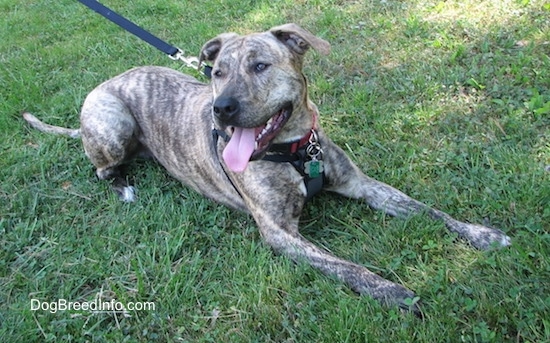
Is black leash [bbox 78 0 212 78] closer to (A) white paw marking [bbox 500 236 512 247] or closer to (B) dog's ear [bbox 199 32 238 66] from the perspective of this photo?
(B) dog's ear [bbox 199 32 238 66]

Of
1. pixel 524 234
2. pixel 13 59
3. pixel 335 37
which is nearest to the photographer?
pixel 524 234

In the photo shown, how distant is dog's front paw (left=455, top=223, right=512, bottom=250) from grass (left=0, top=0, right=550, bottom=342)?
91 millimetres

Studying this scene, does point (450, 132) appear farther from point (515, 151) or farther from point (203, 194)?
point (203, 194)

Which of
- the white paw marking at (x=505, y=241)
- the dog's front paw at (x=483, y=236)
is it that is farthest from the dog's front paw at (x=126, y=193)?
the white paw marking at (x=505, y=241)

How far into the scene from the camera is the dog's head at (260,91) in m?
3.06

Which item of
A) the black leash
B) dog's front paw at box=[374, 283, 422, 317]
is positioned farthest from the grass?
the black leash

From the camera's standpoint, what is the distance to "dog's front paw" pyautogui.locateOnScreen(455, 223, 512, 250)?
2.99 meters

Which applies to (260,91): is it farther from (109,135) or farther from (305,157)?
(109,135)

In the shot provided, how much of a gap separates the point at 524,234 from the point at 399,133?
1553 mm

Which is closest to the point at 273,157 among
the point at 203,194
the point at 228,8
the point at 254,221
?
the point at 254,221

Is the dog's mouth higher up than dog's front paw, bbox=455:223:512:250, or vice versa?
the dog's mouth

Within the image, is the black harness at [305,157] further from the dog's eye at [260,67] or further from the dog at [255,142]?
the dog's eye at [260,67]

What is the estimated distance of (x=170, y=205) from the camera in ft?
13.1

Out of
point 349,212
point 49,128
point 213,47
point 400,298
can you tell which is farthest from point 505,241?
point 49,128
